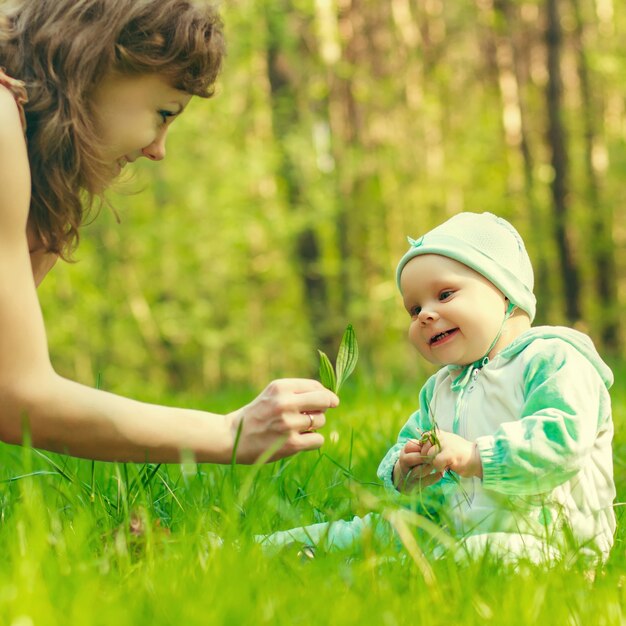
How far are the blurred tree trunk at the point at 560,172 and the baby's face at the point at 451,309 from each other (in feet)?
42.3

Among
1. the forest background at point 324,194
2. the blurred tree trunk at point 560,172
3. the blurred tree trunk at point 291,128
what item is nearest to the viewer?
the blurred tree trunk at point 291,128

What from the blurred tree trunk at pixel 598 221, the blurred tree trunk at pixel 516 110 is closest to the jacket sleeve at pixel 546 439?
the blurred tree trunk at pixel 598 221

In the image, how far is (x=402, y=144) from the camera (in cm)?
2094

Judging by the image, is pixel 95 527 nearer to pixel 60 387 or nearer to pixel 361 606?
pixel 60 387

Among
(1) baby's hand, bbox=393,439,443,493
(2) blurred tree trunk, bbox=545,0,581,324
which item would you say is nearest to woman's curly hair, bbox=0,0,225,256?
(1) baby's hand, bbox=393,439,443,493

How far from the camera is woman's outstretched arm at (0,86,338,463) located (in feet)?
6.67

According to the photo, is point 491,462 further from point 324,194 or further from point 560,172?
point 560,172

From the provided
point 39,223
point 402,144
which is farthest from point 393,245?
point 39,223

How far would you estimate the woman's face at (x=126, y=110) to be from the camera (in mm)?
2609

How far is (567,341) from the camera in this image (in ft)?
7.64

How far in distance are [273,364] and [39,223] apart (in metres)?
18.3

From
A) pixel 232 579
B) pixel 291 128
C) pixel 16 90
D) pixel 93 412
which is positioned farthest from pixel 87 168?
pixel 291 128

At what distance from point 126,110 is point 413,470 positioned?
133 cm

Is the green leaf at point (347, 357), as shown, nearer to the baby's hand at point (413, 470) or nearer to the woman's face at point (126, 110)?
the baby's hand at point (413, 470)
